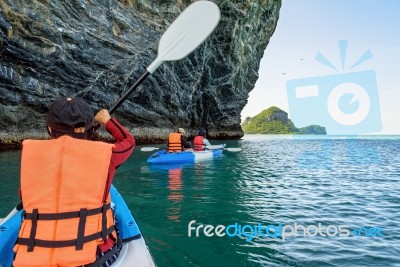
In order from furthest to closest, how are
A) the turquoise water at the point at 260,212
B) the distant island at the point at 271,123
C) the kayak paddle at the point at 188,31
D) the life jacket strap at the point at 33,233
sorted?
the distant island at the point at 271,123 → the kayak paddle at the point at 188,31 → the turquoise water at the point at 260,212 → the life jacket strap at the point at 33,233

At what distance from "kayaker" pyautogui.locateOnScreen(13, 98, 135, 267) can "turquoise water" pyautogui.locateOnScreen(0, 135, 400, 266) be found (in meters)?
2.16

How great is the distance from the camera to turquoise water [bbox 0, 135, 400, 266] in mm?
4688

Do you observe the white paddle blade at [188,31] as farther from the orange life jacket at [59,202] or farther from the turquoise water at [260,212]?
the turquoise water at [260,212]

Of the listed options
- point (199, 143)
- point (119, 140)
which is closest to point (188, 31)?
point (119, 140)

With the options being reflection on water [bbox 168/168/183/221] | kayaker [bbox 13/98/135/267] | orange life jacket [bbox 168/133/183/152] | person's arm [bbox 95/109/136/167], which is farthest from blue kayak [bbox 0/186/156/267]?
orange life jacket [bbox 168/133/183/152]

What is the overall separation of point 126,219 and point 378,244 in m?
4.03

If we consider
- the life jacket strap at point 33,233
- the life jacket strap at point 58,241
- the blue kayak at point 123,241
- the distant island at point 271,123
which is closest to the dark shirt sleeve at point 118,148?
the life jacket strap at point 58,241

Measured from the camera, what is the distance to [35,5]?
17953mm

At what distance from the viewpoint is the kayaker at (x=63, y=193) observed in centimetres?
236

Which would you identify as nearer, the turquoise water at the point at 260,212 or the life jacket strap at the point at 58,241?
the life jacket strap at the point at 58,241

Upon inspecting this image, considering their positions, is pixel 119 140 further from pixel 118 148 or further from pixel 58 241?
pixel 58 241
